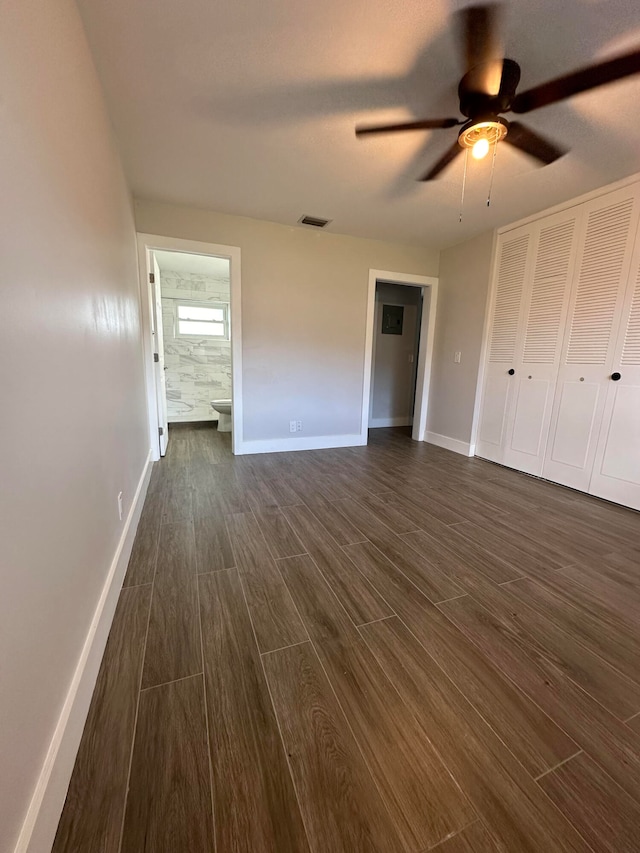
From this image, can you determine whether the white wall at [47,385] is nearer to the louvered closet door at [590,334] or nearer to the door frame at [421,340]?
the door frame at [421,340]

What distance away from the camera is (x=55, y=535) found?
885mm

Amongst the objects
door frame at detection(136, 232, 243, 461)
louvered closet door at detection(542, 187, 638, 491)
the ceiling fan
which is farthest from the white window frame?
louvered closet door at detection(542, 187, 638, 491)

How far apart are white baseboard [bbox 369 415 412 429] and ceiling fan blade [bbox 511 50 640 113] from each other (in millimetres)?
4157

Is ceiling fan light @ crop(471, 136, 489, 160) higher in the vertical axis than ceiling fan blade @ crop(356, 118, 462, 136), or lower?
lower

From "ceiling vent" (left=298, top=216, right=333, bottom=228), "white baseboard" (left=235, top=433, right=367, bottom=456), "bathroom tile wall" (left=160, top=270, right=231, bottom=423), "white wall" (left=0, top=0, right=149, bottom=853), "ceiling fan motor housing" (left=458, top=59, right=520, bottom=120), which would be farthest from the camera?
"bathroom tile wall" (left=160, top=270, right=231, bottom=423)

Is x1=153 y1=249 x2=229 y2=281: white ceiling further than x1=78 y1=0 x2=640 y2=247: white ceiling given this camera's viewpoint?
Yes

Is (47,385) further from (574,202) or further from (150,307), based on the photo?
(574,202)

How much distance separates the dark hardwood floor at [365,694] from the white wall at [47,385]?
0.29 m

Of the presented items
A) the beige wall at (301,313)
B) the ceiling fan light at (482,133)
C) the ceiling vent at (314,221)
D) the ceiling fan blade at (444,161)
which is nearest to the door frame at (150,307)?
the beige wall at (301,313)

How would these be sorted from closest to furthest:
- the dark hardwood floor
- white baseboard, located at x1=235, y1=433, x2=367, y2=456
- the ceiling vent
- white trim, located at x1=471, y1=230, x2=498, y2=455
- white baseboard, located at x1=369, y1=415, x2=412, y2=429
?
the dark hardwood floor < the ceiling vent < white trim, located at x1=471, y1=230, x2=498, y2=455 < white baseboard, located at x1=235, y1=433, x2=367, y2=456 < white baseboard, located at x1=369, y1=415, x2=412, y2=429

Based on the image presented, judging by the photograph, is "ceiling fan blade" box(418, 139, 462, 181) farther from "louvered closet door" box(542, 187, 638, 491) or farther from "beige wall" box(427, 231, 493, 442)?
"beige wall" box(427, 231, 493, 442)

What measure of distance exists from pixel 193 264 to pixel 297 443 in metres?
2.83

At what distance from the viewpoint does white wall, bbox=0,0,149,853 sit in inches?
26.4

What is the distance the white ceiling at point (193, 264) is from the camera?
4.11 meters
